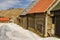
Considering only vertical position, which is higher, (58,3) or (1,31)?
(58,3)

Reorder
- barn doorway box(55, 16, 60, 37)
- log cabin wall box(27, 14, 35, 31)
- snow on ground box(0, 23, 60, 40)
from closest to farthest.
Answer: snow on ground box(0, 23, 60, 40) → barn doorway box(55, 16, 60, 37) → log cabin wall box(27, 14, 35, 31)

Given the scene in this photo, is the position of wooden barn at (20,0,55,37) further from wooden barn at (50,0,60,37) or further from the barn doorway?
the barn doorway

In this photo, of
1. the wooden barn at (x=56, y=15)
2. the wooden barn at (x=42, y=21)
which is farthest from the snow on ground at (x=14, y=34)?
the wooden barn at (x=42, y=21)

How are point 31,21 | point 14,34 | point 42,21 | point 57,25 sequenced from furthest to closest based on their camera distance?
point 31,21, point 42,21, point 57,25, point 14,34

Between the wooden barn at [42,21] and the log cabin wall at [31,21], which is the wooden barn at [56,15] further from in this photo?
the log cabin wall at [31,21]

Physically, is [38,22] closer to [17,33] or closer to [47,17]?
[47,17]

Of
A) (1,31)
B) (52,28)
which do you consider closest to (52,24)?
(52,28)

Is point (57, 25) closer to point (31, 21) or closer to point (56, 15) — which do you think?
point (56, 15)

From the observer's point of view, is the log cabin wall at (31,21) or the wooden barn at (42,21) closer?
the wooden barn at (42,21)

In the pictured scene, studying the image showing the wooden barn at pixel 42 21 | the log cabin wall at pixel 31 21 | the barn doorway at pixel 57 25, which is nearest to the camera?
the barn doorway at pixel 57 25

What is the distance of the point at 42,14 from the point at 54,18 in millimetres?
1339

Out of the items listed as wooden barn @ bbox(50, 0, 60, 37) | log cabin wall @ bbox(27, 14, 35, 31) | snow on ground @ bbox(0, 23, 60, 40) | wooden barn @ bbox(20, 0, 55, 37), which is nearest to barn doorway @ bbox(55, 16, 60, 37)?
wooden barn @ bbox(50, 0, 60, 37)

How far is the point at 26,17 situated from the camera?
22.5 m

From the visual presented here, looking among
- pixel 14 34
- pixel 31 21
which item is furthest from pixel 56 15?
pixel 14 34
